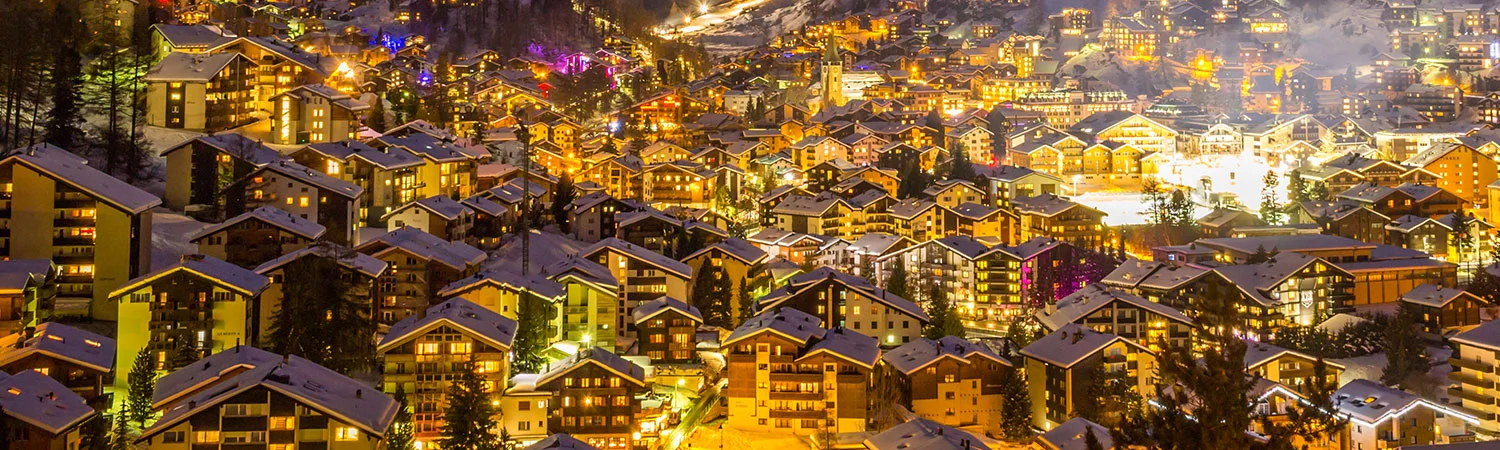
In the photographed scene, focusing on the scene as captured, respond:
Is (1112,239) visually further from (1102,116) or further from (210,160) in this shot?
(210,160)

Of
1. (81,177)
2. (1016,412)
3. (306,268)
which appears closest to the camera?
(81,177)

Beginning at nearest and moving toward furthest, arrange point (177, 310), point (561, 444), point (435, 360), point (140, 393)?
point (561, 444) → point (140, 393) → point (177, 310) → point (435, 360)

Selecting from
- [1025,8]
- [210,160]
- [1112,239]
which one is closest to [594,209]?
[210,160]

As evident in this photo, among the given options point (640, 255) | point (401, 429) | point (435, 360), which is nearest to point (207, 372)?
point (401, 429)

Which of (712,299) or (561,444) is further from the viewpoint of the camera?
(712,299)

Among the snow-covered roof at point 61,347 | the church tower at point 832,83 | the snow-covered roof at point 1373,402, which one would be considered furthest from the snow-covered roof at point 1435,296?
the church tower at point 832,83

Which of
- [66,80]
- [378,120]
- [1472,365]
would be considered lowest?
[1472,365]

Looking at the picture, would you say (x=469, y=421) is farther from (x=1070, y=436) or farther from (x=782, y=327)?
(x=1070, y=436)
